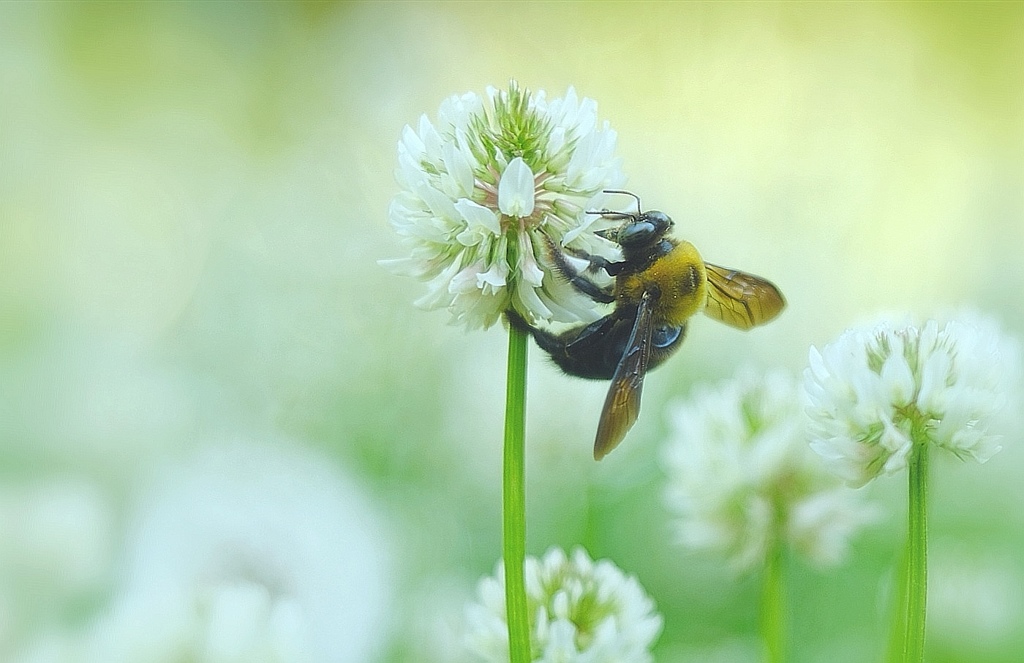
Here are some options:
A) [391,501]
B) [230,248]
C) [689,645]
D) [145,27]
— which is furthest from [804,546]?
[145,27]

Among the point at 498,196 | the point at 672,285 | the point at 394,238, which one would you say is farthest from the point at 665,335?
the point at 394,238

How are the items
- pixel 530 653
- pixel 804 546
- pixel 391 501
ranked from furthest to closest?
pixel 391 501 → pixel 804 546 → pixel 530 653

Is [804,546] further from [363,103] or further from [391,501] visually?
[363,103]

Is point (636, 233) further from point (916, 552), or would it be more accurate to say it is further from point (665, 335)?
point (916, 552)

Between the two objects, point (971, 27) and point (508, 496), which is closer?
point (508, 496)

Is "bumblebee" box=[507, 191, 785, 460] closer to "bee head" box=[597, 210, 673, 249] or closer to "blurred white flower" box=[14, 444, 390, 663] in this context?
"bee head" box=[597, 210, 673, 249]

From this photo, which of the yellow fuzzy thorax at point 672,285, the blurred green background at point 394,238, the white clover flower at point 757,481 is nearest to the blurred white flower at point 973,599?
the blurred green background at point 394,238

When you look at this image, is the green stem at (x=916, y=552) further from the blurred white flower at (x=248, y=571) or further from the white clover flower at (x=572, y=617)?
the blurred white flower at (x=248, y=571)
